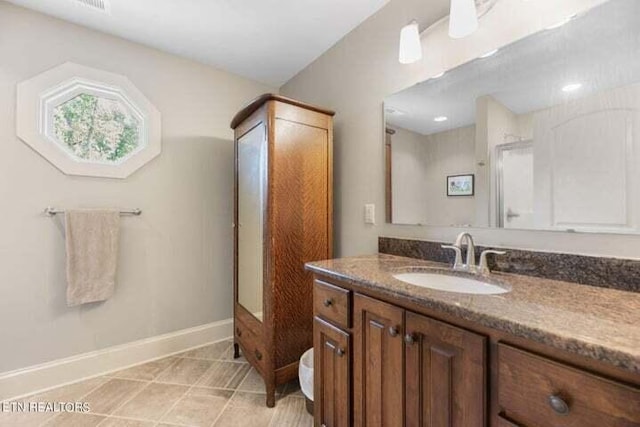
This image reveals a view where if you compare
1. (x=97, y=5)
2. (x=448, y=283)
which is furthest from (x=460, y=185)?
(x=97, y=5)

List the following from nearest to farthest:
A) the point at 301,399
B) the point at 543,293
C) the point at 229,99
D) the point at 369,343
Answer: the point at 543,293
the point at 369,343
the point at 301,399
the point at 229,99

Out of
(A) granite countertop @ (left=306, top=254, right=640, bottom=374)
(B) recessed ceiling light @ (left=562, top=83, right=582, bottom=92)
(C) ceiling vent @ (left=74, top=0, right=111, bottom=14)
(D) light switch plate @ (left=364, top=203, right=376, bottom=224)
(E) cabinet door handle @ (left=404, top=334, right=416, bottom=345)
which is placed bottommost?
(E) cabinet door handle @ (left=404, top=334, right=416, bottom=345)

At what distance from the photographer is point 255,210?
6.43 ft

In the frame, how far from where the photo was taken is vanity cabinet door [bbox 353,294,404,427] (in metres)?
0.97

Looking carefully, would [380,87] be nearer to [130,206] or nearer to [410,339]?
[410,339]

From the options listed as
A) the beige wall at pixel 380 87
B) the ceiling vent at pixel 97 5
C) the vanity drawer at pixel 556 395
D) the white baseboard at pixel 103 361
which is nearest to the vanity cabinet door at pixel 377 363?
the vanity drawer at pixel 556 395

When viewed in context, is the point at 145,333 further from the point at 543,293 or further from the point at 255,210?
the point at 543,293

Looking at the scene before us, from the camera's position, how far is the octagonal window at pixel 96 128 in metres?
1.97

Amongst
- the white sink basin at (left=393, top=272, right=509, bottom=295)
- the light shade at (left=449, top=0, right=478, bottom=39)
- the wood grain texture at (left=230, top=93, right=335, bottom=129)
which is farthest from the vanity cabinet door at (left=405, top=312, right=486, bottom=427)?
the wood grain texture at (left=230, top=93, right=335, bottom=129)

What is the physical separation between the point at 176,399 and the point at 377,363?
1.46 meters

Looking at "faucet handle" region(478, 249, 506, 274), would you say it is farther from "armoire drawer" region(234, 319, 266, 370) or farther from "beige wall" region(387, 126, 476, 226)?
"armoire drawer" region(234, 319, 266, 370)

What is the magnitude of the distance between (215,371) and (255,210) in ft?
4.07

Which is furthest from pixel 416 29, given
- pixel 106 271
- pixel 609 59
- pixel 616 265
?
pixel 106 271

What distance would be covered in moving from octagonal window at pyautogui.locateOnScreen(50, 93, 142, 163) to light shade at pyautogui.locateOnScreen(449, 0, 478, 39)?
2.25m
